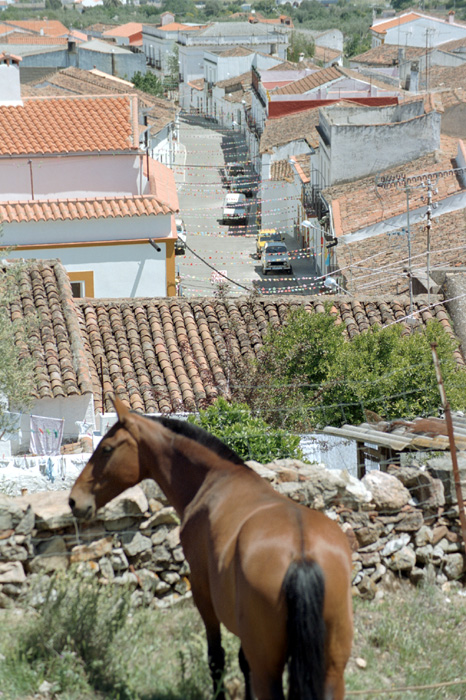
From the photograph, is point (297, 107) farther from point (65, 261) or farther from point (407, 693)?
point (407, 693)

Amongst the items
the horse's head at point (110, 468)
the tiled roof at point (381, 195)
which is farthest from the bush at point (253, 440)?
the tiled roof at point (381, 195)

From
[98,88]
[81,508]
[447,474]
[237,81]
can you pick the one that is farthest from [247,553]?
[237,81]

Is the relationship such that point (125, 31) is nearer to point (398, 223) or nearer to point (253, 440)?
point (398, 223)

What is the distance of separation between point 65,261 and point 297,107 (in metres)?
33.8

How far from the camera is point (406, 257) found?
2817cm

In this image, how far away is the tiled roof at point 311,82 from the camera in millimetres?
56344

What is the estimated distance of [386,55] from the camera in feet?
249

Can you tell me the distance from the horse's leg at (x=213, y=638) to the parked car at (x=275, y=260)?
34830mm

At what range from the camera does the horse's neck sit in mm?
5910

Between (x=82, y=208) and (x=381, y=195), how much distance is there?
1319 centimetres

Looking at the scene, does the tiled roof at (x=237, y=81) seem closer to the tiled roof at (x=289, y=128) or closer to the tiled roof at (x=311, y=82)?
the tiled roof at (x=311, y=82)

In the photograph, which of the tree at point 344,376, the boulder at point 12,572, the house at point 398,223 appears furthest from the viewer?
the house at point 398,223

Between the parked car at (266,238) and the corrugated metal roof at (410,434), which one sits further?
the parked car at (266,238)

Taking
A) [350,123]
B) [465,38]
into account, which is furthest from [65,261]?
[465,38]
